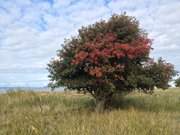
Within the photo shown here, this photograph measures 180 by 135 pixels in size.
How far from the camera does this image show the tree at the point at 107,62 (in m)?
12.8

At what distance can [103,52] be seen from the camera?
41.7 ft

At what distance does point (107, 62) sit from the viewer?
42.6ft

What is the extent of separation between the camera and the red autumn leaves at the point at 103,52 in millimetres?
12672

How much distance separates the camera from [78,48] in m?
13.0

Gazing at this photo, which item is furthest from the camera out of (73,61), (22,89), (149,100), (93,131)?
(22,89)

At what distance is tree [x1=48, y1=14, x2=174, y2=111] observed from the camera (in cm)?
1280

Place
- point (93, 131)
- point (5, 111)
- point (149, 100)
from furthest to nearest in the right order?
1. point (149, 100)
2. point (5, 111)
3. point (93, 131)

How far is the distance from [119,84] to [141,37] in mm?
2187

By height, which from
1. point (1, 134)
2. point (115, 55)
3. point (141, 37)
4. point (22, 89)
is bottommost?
point (1, 134)

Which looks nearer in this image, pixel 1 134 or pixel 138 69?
pixel 1 134

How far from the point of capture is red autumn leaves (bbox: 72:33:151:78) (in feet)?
41.6

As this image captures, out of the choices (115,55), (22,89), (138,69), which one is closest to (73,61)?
(115,55)

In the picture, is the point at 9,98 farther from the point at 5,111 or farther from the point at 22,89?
the point at 5,111

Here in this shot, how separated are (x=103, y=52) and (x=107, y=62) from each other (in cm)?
51
